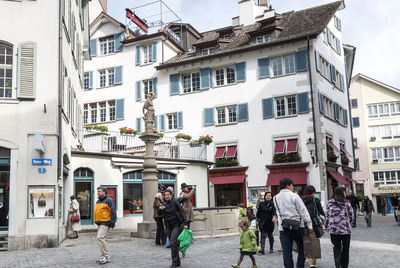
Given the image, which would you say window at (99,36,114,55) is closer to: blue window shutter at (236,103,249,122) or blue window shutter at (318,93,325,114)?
blue window shutter at (236,103,249,122)

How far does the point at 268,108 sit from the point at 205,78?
535 centimetres

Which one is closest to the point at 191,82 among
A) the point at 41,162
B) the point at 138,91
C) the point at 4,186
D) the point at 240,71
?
the point at 240,71

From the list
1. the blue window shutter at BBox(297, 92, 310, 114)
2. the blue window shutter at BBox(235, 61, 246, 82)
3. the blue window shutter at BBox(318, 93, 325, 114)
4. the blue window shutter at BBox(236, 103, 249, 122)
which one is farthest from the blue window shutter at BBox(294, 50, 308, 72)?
the blue window shutter at BBox(236, 103, 249, 122)

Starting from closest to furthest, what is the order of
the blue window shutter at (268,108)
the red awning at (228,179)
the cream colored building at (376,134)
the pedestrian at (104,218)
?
the pedestrian at (104,218) < the blue window shutter at (268,108) < the red awning at (228,179) < the cream colored building at (376,134)

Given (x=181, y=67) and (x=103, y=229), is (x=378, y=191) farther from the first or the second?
(x=103, y=229)

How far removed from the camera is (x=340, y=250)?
8250mm

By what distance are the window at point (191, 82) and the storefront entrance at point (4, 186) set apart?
19878 millimetres

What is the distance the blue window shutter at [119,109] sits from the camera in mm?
34781

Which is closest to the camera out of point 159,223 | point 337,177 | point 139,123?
point 159,223

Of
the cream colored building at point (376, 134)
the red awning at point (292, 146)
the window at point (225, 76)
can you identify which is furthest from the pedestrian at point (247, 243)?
the cream colored building at point (376, 134)

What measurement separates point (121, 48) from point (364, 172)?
29.7 meters

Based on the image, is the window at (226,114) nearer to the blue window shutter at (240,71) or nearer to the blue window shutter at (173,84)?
the blue window shutter at (240,71)

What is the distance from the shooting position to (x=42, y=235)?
13688 mm

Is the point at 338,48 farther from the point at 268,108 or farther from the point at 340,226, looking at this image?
the point at 340,226
